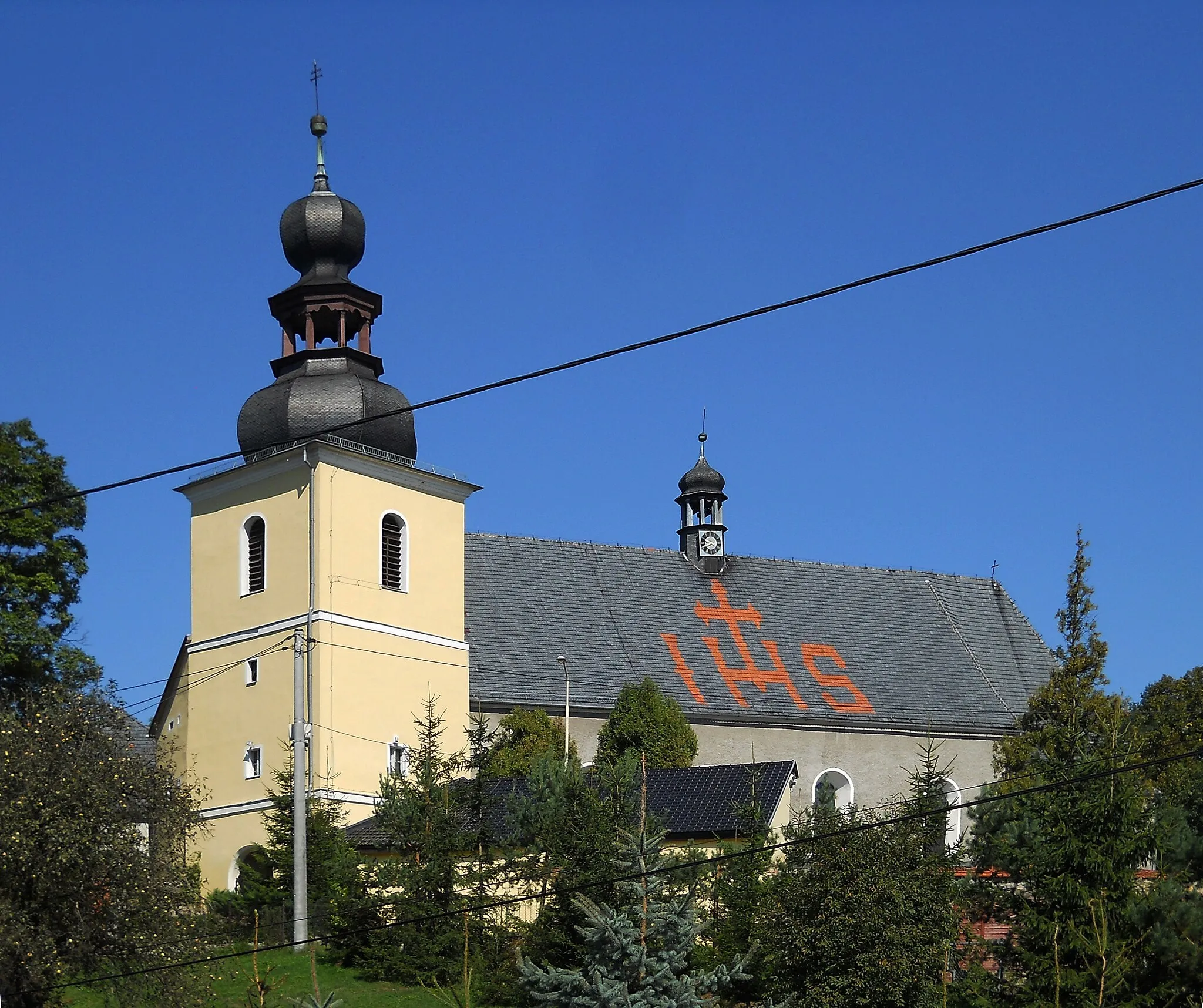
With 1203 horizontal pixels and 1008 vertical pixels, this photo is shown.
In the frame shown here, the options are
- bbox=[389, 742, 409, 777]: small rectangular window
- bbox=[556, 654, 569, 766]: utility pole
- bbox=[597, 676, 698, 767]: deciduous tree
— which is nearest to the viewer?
bbox=[389, 742, 409, 777]: small rectangular window

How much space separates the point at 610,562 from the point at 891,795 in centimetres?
846

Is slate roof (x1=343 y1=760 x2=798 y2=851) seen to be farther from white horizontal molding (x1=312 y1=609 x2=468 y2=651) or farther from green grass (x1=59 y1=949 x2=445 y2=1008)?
white horizontal molding (x1=312 y1=609 x2=468 y2=651)

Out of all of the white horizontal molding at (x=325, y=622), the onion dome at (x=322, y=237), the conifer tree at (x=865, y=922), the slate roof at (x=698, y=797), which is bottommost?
the conifer tree at (x=865, y=922)

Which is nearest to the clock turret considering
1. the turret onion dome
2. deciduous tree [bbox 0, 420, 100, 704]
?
the turret onion dome

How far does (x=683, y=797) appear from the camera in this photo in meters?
33.4

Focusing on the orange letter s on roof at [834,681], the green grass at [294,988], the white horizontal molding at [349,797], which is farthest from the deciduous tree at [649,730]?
the green grass at [294,988]

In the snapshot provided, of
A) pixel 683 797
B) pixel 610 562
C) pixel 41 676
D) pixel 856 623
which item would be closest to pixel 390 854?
pixel 683 797

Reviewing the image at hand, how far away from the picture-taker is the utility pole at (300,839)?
28234mm

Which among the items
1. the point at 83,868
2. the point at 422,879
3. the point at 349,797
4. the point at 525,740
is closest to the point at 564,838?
the point at 422,879

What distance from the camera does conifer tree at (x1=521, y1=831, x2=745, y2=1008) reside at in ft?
71.1

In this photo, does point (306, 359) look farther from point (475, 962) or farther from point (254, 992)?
point (254, 992)

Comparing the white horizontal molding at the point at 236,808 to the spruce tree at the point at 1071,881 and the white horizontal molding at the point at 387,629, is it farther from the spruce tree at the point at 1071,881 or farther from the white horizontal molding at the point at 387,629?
the spruce tree at the point at 1071,881

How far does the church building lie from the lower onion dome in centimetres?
6

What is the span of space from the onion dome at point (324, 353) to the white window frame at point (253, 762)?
238 inches
